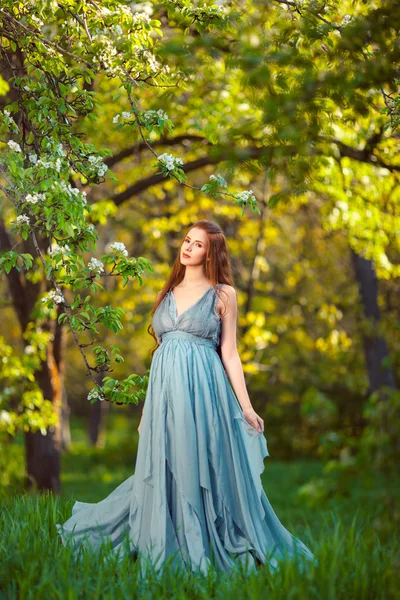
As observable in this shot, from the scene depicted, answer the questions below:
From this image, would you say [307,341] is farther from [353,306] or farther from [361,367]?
[353,306]

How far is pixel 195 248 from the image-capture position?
3.77 m

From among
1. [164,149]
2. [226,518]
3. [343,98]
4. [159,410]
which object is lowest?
[226,518]

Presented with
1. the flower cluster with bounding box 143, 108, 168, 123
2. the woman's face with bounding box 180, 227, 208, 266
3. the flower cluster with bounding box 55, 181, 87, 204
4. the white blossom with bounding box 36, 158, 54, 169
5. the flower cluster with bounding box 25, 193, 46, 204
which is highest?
the flower cluster with bounding box 143, 108, 168, 123

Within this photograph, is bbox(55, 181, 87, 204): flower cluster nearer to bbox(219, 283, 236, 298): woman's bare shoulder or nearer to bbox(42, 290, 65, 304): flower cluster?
bbox(42, 290, 65, 304): flower cluster

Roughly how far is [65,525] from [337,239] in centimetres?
859

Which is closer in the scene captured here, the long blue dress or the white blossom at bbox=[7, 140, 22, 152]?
the white blossom at bbox=[7, 140, 22, 152]

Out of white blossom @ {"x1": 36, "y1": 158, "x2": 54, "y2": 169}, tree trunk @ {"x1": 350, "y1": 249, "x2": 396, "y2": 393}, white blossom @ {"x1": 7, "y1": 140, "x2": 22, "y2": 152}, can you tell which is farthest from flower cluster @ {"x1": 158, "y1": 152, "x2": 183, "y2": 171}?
tree trunk @ {"x1": 350, "y1": 249, "x2": 396, "y2": 393}

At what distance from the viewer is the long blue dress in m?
3.39

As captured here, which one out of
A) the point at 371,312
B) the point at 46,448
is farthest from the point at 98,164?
the point at 371,312

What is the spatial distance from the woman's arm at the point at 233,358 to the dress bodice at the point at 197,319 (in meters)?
0.05

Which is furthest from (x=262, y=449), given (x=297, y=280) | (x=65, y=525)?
(x=297, y=280)

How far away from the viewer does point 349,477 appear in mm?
3164

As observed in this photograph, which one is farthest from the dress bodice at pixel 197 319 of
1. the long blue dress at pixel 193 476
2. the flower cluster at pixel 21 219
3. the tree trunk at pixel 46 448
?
the tree trunk at pixel 46 448

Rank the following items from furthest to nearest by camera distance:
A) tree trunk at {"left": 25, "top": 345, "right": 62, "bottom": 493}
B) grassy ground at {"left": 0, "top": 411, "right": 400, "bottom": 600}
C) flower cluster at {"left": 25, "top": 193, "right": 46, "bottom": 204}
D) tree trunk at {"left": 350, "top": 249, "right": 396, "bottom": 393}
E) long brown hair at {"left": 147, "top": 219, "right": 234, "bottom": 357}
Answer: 1. tree trunk at {"left": 350, "top": 249, "right": 396, "bottom": 393}
2. tree trunk at {"left": 25, "top": 345, "right": 62, "bottom": 493}
3. long brown hair at {"left": 147, "top": 219, "right": 234, "bottom": 357}
4. flower cluster at {"left": 25, "top": 193, "right": 46, "bottom": 204}
5. grassy ground at {"left": 0, "top": 411, "right": 400, "bottom": 600}
